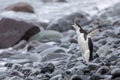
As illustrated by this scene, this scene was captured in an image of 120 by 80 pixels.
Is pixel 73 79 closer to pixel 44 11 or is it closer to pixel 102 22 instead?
pixel 102 22

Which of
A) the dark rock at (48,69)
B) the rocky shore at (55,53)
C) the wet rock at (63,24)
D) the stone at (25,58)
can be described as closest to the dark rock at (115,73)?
the rocky shore at (55,53)

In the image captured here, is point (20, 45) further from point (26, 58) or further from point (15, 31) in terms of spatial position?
point (26, 58)

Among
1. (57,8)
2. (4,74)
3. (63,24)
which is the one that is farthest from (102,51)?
(57,8)

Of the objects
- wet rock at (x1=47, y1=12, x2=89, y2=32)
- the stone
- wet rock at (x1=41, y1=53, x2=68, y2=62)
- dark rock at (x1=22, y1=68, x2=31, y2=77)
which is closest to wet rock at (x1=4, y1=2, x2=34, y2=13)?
wet rock at (x1=47, y1=12, x2=89, y2=32)

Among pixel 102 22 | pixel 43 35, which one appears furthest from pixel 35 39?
pixel 102 22

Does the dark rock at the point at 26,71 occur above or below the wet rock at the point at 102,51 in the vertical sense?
below

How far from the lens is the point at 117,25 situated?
1152 centimetres

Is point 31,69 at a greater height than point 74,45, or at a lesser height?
lesser

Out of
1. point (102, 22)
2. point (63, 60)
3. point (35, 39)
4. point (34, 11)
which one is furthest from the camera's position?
point (34, 11)

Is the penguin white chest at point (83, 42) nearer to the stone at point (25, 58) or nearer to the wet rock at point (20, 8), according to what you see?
the stone at point (25, 58)

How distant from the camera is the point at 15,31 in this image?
11.4 metres

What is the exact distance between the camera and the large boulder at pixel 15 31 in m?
11.2

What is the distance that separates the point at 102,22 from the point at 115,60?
20.7 feet

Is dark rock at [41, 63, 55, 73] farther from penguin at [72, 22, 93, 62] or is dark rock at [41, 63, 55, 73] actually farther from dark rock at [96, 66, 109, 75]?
dark rock at [96, 66, 109, 75]
